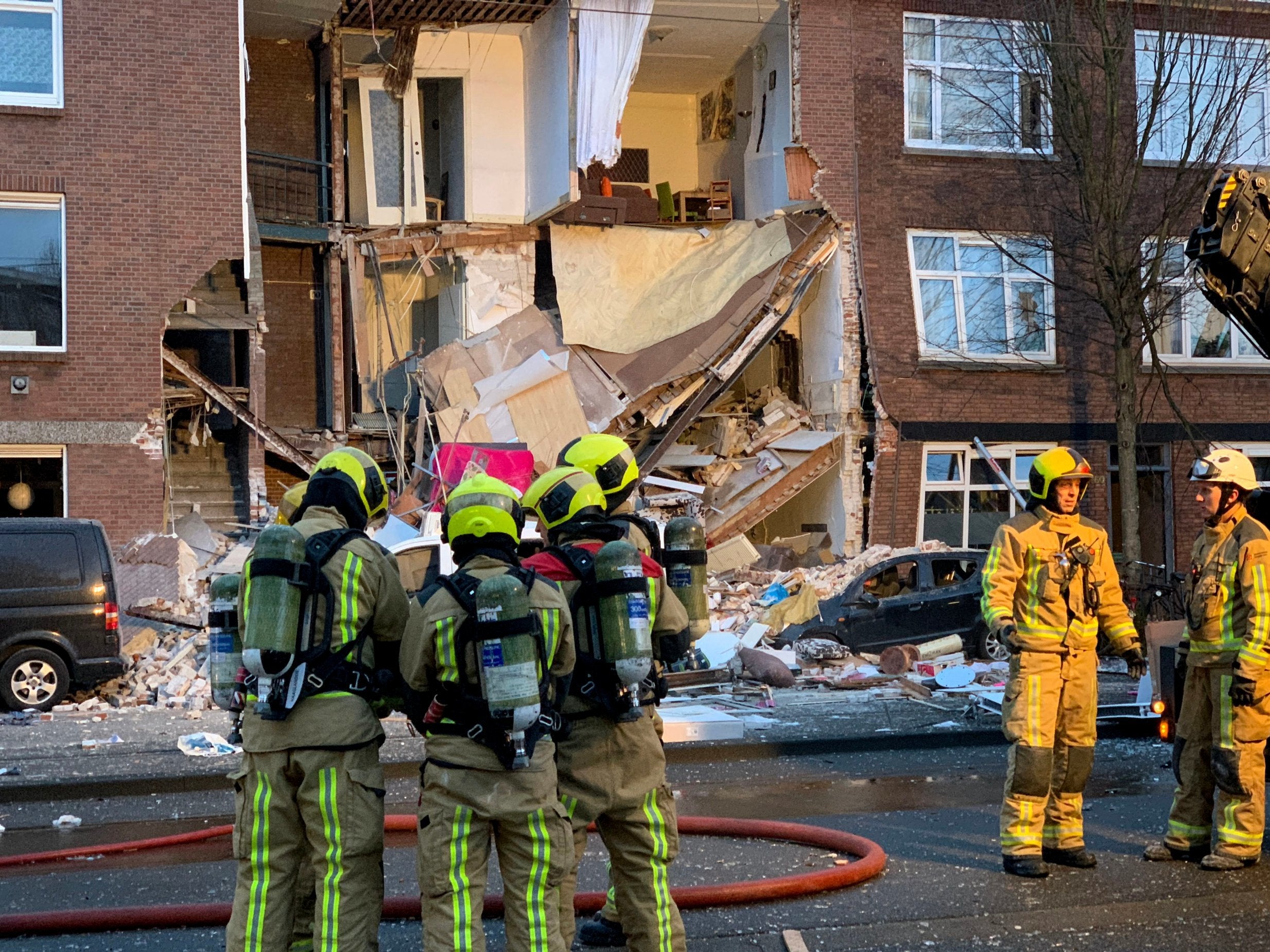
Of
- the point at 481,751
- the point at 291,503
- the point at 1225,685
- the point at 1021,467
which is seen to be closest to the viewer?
the point at 481,751

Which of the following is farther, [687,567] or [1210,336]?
[1210,336]

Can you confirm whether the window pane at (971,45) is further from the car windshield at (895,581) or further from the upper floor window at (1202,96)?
the car windshield at (895,581)

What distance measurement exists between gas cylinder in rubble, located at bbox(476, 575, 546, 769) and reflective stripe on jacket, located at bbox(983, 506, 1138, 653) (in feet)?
10.1

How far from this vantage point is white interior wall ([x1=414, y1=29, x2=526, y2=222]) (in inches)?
840

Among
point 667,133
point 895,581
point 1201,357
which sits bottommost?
point 895,581

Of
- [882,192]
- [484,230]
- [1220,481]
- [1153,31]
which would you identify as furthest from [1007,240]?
[1220,481]

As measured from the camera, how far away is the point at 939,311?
67.2ft

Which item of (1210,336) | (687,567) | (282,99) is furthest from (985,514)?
(687,567)

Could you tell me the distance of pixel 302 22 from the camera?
2066 centimetres

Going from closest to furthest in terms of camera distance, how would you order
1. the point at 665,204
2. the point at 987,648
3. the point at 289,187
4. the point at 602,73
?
the point at 987,648, the point at 602,73, the point at 289,187, the point at 665,204

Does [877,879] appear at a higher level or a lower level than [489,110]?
lower

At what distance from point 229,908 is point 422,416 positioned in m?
13.2

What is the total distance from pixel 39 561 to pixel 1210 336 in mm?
17357

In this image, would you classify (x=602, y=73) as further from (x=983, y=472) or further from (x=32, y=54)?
(x=983, y=472)
